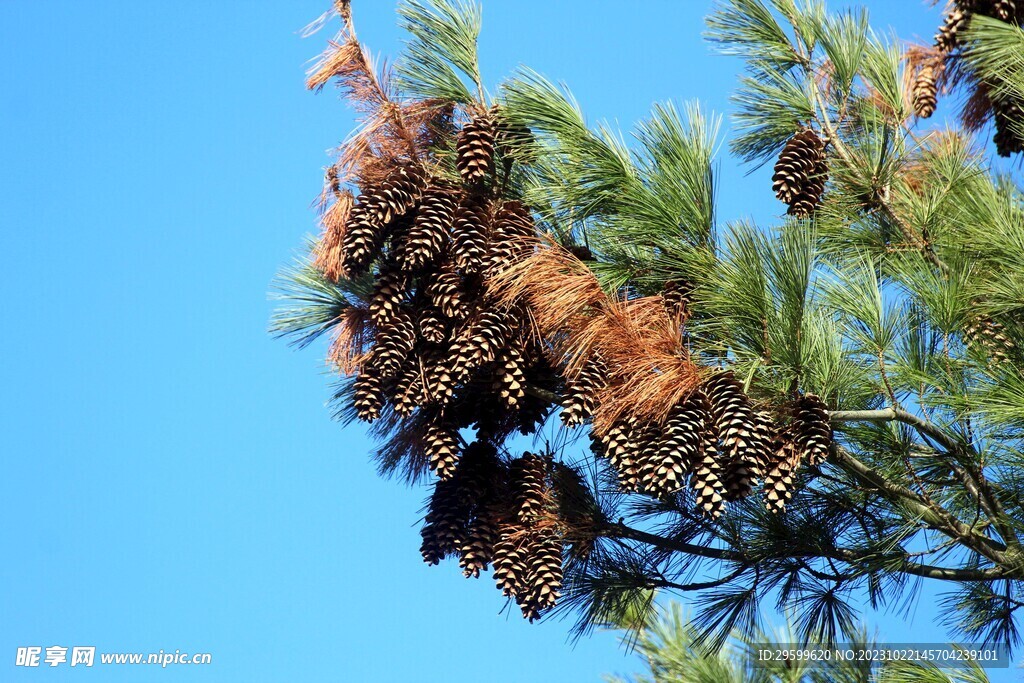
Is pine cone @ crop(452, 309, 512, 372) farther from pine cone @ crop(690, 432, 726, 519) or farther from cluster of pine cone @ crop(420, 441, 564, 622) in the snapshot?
pine cone @ crop(690, 432, 726, 519)

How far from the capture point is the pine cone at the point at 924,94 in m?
5.11

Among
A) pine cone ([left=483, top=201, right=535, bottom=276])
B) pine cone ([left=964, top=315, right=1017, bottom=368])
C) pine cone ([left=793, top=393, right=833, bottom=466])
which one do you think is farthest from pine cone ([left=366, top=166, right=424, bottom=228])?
pine cone ([left=964, top=315, right=1017, bottom=368])

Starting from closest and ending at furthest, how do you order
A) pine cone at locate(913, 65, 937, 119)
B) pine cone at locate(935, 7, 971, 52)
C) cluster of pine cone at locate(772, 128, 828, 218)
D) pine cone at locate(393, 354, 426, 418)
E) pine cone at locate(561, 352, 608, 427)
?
pine cone at locate(561, 352, 608, 427) < pine cone at locate(393, 354, 426, 418) < cluster of pine cone at locate(772, 128, 828, 218) < pine cone at locate(935, 7, 971, 52) < pine cone at locate(913, 65, 937, 119)

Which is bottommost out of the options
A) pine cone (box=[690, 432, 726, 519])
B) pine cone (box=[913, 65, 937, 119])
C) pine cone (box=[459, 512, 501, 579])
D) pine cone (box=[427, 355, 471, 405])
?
pine cone (box=[690, 432, 726, 519])

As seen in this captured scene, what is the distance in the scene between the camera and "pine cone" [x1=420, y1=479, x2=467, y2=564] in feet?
13.0

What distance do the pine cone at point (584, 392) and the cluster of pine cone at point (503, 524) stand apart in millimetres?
430

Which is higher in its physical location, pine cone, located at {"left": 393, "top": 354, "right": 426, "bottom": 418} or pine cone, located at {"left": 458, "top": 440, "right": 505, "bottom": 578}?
pine cone, located at {"left": 393, "top": 354, "right": 426, "bottom": 418}

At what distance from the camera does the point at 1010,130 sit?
16.2 feet

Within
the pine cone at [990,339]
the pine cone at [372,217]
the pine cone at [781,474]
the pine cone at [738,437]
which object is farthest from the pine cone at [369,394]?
the pine cone at [990,339]

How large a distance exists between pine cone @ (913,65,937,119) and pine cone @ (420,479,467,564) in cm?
233

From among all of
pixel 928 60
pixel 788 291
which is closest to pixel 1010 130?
pixel 928 60

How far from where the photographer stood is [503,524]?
3.92 meters

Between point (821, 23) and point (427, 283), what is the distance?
161 cm

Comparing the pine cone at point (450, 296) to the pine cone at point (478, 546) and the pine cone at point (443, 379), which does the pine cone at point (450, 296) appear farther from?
the pine cone at point (478, 546)
